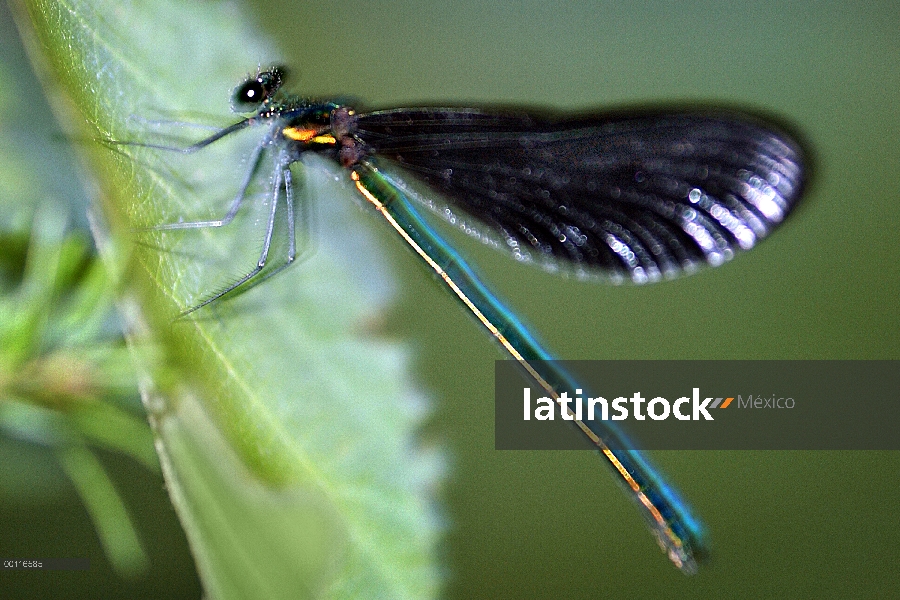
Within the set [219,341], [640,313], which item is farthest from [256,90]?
[640,313]

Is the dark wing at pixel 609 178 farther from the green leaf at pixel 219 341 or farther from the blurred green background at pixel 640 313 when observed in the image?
the green leaf at pixel 219 341

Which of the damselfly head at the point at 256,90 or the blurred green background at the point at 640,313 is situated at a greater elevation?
the damselfly head at the point at 256,90

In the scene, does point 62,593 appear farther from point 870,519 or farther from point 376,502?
point 870,519

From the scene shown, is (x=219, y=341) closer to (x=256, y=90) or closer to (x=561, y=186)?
(x=256, y=90)

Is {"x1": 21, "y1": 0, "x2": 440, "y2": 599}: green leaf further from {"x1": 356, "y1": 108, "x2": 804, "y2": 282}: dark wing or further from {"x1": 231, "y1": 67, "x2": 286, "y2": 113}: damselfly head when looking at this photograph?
{"x1": 356, "y1": 108, "x2": 804, "y2": 282}: dark wing

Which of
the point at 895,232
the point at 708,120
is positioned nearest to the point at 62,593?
the point at 708,120

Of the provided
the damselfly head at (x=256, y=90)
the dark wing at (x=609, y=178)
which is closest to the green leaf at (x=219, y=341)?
the damselfly head at (x=256, y=90)
